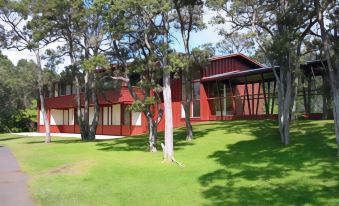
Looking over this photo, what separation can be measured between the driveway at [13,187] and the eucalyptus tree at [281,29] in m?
10.7

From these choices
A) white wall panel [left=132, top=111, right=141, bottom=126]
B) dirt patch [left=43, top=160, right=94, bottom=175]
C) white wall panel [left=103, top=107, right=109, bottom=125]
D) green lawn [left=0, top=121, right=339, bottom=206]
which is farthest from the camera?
white wall panel [left=103, top=107, right=109, bottom=125]

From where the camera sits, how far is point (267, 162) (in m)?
14.4

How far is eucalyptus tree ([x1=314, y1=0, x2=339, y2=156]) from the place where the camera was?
1459 centimetres

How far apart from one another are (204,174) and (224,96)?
70.0 ft

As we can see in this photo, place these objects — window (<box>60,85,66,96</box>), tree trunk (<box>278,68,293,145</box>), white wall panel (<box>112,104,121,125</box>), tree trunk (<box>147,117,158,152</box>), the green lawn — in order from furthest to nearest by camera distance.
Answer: window (<box>60,85,66,96</box>)
white wall panel (<box>112,104,121,125</box>)
tree trunk (<box>147,117,158,152</box>)
tree trunk (<box>278,68,293,145</box>)
the green lawn

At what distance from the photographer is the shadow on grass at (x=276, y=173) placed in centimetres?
966

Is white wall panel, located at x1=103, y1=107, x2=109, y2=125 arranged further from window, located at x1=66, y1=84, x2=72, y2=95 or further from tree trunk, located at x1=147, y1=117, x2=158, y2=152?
tree trunk, located at x1=147, y1=117, x2=158, y2=152

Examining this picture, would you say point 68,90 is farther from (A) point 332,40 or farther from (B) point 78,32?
(A) point 332,40

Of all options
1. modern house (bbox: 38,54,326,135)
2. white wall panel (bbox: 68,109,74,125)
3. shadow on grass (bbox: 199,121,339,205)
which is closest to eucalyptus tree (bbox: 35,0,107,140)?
modern house (bbox: 38,54,326,135)

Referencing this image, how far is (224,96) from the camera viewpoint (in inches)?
1340

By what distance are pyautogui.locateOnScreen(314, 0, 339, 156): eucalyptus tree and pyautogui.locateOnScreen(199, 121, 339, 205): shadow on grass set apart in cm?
194

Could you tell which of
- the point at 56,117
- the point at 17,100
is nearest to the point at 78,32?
the point at 56,117

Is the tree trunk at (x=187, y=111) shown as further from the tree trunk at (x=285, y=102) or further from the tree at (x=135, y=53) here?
the tree trunk at (x=285, y=102)

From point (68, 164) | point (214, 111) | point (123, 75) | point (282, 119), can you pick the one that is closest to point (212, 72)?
point (214, 111)
